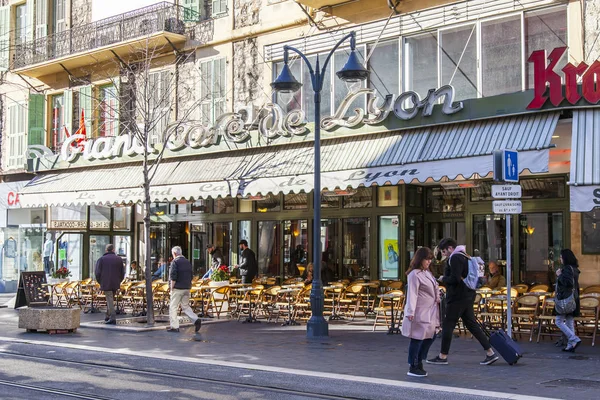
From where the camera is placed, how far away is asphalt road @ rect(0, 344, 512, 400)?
364 inches

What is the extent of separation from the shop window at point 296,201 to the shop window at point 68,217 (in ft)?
21.6

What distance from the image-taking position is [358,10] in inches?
786

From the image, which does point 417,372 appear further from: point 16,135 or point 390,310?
point 16,135

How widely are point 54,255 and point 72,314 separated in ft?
37.4

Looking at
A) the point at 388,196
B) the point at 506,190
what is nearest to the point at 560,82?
the point at 506,190

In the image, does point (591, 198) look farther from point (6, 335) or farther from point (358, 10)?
point (6, 335)

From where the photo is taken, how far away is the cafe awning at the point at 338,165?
50.1 feet

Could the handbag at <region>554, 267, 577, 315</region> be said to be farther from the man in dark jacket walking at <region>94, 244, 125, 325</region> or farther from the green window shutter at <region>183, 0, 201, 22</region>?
the green window shutter at <region>183, 0, 201, 22</region>

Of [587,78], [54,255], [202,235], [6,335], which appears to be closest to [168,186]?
[202,235]

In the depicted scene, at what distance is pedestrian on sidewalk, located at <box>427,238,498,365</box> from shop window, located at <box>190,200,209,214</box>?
13.4 meters

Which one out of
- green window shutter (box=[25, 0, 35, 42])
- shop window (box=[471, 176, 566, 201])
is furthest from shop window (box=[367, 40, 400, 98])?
green window shutter (box=[25, 0, 35, 42])

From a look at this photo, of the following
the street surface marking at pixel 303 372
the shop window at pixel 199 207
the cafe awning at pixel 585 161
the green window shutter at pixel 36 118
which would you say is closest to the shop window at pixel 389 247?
the cafe awning at pixel 585 161

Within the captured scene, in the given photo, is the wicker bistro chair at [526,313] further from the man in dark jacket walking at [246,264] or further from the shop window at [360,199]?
the man in dark jacket walking at [246,264]

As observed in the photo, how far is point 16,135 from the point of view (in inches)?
1144
